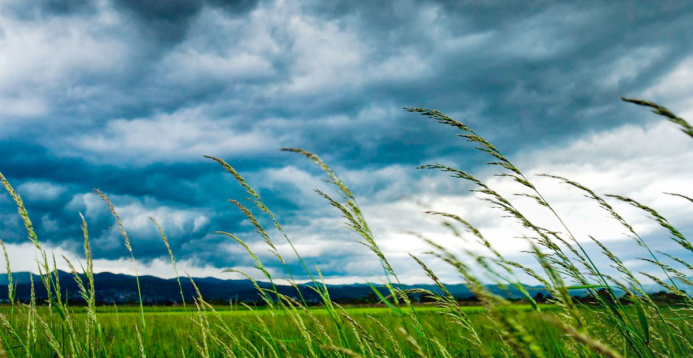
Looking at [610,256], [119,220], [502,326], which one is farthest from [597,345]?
[119,220]

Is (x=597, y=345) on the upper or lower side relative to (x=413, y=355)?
upper

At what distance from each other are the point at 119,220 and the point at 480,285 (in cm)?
311

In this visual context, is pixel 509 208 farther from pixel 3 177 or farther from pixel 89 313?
pixel 3 177

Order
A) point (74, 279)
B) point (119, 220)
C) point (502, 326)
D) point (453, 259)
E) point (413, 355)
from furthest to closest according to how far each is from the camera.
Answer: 1. point (413, 355)
2. point (119, 220)
3. point (74, 279)
4. point (453, 259)
5. point (502, 326)

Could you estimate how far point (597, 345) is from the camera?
670mm

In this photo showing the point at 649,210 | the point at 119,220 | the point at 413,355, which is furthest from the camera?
the point at 413,355

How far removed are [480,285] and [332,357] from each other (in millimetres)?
1718

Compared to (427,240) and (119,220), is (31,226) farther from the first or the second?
(427,240)

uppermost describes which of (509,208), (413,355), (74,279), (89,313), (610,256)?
(509,208)

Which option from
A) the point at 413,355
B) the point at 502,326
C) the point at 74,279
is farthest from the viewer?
the point at 413,355

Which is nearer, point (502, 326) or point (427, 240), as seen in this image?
point (502, 326)

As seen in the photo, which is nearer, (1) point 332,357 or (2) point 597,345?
(2) point 597,345

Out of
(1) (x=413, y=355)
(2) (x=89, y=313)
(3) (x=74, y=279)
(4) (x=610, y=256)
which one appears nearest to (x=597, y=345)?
(4) (x=610, y=256)

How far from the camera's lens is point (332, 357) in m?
2.67
